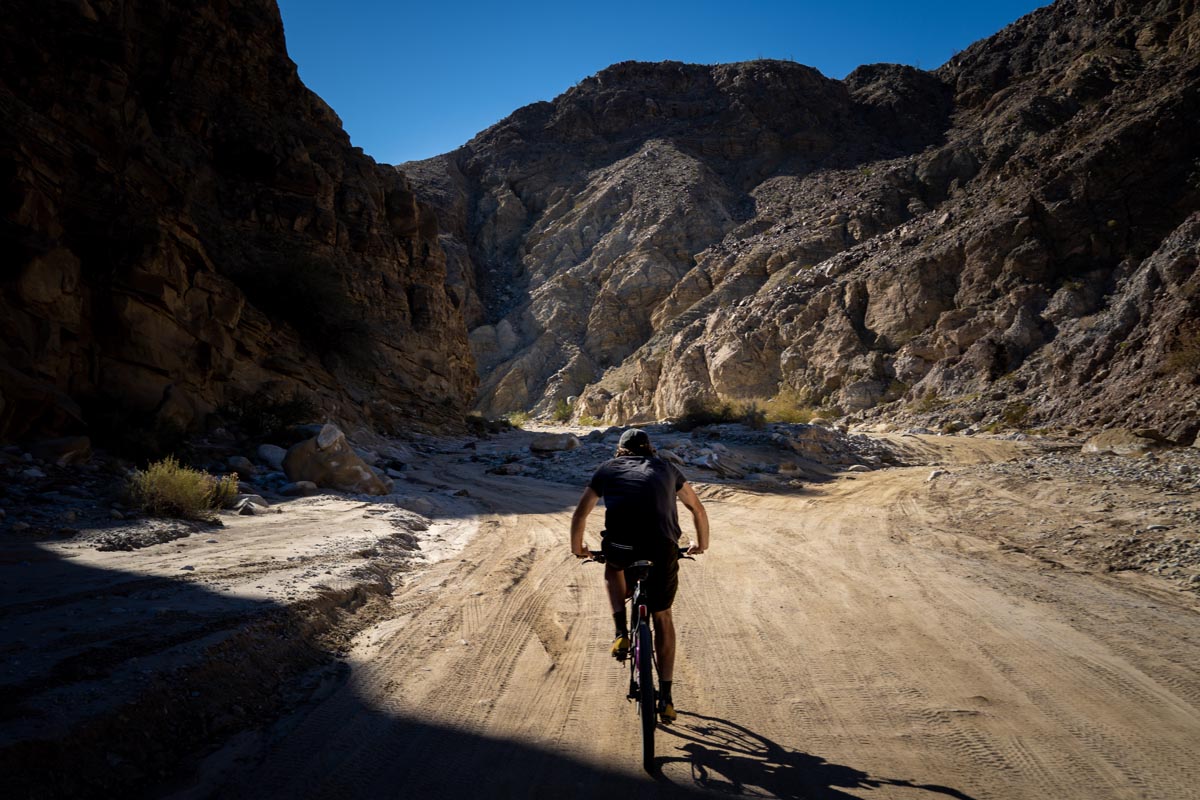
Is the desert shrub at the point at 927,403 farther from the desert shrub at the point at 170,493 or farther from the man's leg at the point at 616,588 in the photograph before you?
the desert shrub at the point at 170,493

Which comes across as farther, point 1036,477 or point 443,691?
point 1036,477

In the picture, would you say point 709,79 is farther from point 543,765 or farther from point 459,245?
point 543,765

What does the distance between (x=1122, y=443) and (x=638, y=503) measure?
631 inches

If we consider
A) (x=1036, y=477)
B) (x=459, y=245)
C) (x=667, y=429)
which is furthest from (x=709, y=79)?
(x=1036, y=477)

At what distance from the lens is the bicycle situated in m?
2.78

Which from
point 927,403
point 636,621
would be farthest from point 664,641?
point 927,403

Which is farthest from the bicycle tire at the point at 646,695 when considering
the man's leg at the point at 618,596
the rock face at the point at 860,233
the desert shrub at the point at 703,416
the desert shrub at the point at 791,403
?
the desert shrub at the point at 791,403

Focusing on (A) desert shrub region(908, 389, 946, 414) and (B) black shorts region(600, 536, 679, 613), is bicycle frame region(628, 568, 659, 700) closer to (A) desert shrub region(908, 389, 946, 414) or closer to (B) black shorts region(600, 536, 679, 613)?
(B) black shorts region(600, 536, 679, 613)

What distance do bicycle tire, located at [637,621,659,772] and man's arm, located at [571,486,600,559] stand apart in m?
0.68

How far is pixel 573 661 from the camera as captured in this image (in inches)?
160

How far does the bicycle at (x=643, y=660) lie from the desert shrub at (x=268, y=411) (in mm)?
10705

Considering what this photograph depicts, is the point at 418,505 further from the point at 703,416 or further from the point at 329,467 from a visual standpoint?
the point at 703,416

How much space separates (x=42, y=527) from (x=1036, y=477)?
13852 mm

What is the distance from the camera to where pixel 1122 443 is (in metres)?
14.0
